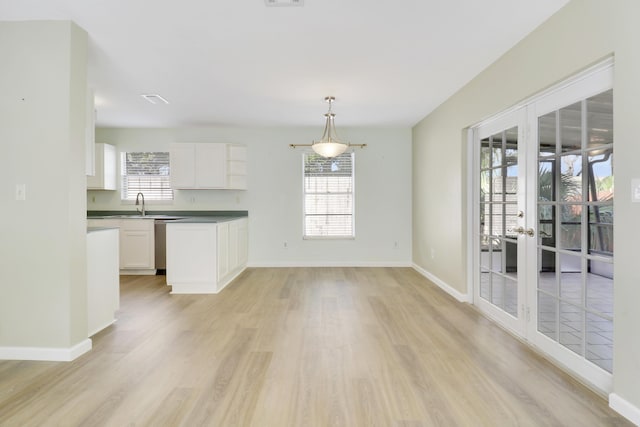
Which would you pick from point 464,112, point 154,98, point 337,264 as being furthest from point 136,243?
point 464,112

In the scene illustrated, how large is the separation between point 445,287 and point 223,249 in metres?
2.98

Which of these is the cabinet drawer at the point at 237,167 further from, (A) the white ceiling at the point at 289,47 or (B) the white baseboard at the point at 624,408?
(B) the white baseboard at the point at 624,408

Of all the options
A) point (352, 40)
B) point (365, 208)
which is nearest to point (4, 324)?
point (352, 40)

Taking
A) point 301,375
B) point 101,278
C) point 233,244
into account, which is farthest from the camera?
point 233,244

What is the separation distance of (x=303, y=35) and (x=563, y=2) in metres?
1.79

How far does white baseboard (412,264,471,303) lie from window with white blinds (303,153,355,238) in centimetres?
138

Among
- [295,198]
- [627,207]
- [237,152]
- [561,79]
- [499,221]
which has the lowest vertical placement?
[499,221]

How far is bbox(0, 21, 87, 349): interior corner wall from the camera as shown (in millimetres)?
2516

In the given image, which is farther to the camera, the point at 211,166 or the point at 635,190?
the point at 211,166

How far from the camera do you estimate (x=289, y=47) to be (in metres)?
2.95

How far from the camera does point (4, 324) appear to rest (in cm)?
253

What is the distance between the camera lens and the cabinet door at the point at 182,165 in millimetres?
5621

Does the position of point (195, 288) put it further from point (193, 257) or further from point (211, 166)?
point (211, 166)

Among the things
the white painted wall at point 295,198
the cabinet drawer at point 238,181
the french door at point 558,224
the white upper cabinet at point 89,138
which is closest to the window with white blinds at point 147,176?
the white painted wall at point 295,198
